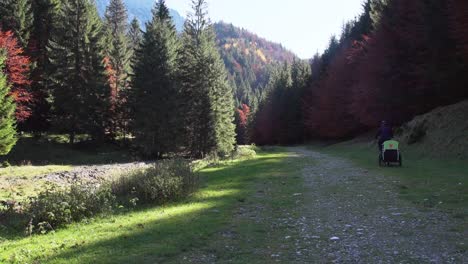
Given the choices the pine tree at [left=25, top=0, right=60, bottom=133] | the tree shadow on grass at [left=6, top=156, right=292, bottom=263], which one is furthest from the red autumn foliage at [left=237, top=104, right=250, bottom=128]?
the tree shadow on grass at [left=6, top=156, right=292, bottom=263]

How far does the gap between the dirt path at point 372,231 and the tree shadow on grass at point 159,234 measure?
193 centimetres

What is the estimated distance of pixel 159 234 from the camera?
7426mm

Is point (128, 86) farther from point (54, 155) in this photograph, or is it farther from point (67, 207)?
point (67, 207)

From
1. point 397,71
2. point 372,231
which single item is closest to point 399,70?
point 397,71

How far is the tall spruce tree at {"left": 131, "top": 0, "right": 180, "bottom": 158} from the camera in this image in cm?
3809

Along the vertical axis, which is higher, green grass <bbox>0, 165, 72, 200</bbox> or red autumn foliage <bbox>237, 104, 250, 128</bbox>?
red autumn foliage <bbox>237, 104, 250, 128</bbox>

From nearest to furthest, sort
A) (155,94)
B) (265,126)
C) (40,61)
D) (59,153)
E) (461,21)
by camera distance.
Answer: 1. (461,21)
2. (59,153)
3. (155,94)
4. (40,61)
5. (265,126)

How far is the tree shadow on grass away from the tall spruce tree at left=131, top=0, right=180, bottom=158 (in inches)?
1053

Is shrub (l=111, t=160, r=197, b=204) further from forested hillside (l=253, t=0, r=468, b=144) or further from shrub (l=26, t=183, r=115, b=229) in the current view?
forested hillside (l=253, t=0, r=468, b=144)

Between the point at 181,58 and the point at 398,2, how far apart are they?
22.5 meters

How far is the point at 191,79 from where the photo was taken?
40562mm

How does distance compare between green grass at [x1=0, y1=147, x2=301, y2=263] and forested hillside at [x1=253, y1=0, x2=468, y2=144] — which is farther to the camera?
forested hillside at [x1=253, y1=0, x2=468, y2=144]

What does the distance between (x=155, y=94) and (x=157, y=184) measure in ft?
93.8

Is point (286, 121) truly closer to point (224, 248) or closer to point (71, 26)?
point (71, 26)
